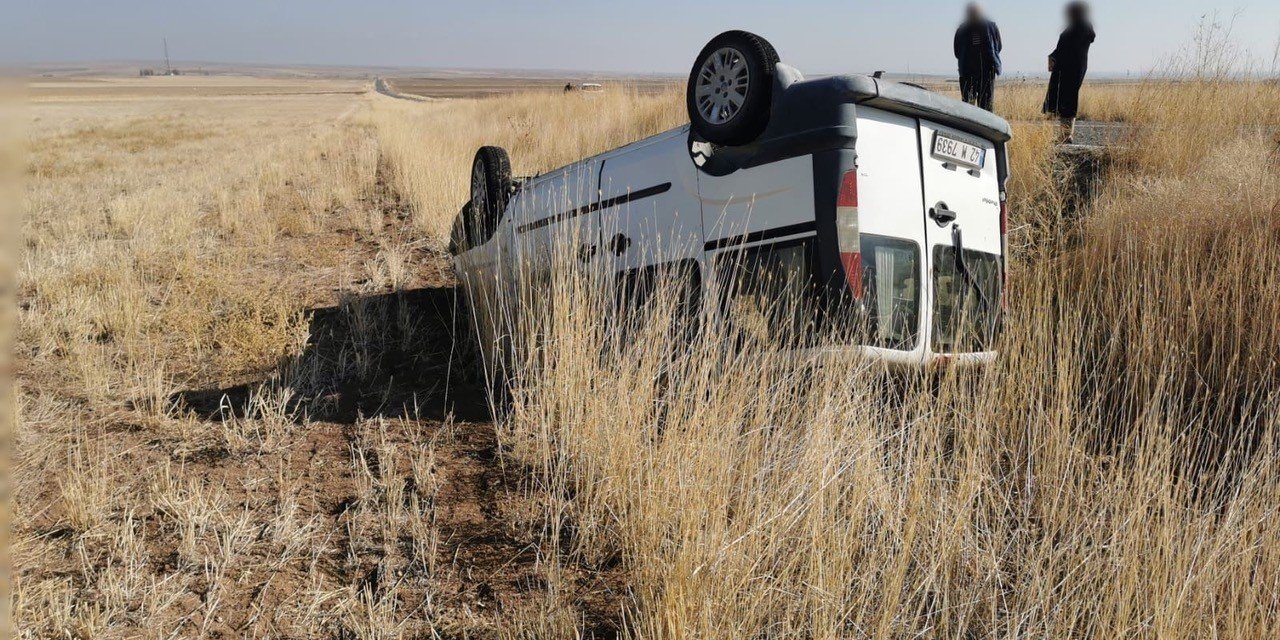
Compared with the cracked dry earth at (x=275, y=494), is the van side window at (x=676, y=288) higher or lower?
higher

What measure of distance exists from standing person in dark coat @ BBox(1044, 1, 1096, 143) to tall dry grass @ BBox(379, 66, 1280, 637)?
4.97 metres

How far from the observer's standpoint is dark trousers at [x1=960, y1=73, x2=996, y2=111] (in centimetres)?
956

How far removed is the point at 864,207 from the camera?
3564 mm

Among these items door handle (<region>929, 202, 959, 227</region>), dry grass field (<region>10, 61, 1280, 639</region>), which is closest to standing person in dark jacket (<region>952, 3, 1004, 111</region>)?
dry grass field (<region>10, 61, 1280, 639</region>)

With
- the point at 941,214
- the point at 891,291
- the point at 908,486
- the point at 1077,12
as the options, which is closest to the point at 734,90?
the point at 941,214

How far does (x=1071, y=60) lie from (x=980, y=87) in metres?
1.07

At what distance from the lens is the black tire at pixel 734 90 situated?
3.83 meters

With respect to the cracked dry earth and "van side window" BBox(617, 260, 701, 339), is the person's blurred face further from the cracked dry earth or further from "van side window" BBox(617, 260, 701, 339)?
the cracked dry earth

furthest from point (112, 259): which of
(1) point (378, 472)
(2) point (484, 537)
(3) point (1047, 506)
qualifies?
(3) point (1047, 506)

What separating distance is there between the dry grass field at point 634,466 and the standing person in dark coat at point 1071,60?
2.95 metres

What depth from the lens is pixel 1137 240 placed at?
18.6 ft

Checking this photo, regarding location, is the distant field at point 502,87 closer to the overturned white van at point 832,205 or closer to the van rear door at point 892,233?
the overturned white van at point 832,205

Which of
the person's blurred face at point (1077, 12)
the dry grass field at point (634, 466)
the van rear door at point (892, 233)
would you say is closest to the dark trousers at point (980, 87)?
the person's blurred face at point (1077, 12)

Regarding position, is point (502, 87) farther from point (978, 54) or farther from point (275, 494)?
point (275, 494)
